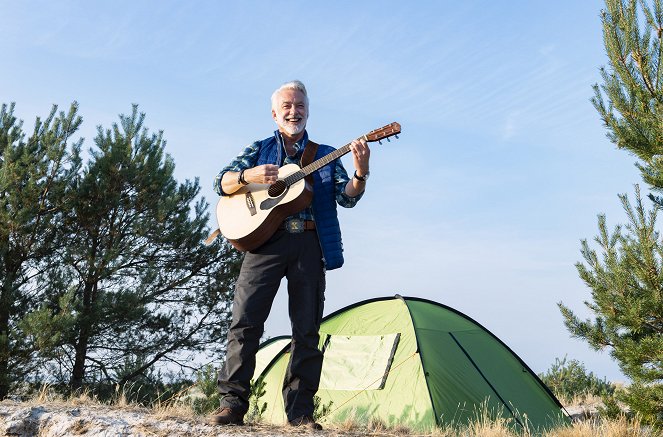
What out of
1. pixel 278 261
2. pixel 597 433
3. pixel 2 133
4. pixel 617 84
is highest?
pixel 2 133

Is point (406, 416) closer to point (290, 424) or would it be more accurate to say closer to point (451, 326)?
point (451, 326)

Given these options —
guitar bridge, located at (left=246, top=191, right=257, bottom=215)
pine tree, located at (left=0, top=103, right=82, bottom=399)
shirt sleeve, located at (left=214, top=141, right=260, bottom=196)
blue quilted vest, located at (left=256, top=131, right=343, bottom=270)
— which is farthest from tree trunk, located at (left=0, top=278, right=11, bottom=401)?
blue quilted vest, located at (left=256, top=131, right=343, bottom=270)

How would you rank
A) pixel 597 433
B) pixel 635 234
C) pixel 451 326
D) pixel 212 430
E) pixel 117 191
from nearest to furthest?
pixel 212 430, pixel 597 433, pixel 635 234, pixel 451 326, pixel 117 191

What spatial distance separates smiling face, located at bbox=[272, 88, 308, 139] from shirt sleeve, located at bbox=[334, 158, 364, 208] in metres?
0.36

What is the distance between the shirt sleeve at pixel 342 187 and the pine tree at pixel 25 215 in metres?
7.22

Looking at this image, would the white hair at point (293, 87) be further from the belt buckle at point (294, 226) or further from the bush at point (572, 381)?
the bush at point (572, 381)

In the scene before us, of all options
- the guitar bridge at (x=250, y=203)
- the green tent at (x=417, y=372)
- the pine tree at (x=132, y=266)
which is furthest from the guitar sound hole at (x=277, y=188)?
the pine tree at (x=132, y=266)

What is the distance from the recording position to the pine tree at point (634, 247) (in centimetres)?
604

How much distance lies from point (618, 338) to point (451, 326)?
1849 millimetres

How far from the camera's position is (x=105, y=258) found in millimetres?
10461

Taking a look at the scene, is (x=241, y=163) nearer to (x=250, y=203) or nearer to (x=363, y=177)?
(x=250, y=203)

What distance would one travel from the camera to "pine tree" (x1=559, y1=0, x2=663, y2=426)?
604cm

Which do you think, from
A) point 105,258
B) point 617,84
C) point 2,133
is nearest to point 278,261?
point 617,84

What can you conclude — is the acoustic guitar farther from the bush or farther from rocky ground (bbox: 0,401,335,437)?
the bush
